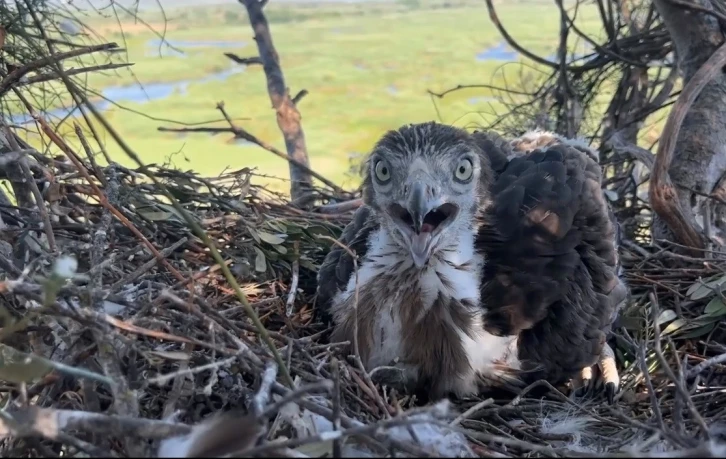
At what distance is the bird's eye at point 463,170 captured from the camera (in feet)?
7.38

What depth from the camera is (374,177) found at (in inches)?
90.6

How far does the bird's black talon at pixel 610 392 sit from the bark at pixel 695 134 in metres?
0.89

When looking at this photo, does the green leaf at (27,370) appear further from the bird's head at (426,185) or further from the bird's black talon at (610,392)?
the bird's black talon at (610,392)

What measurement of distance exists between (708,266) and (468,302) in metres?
1.26

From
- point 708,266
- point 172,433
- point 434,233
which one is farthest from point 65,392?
point 708,266

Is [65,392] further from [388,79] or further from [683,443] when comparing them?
[388,79]

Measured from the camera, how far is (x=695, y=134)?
3.13 metres

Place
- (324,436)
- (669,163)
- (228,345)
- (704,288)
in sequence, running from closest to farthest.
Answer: (324,436) < (228,345) < (704,288) < (669,163)

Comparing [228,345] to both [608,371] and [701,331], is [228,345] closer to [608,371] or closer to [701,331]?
[608,371]

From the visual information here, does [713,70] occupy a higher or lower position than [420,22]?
lower

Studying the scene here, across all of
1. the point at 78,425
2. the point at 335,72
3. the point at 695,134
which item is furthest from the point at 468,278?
the point at 335,72

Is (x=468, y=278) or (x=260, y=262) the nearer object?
(x=468, y=278)

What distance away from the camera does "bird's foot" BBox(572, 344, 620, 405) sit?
2.49 metres

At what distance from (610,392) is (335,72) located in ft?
43.8
